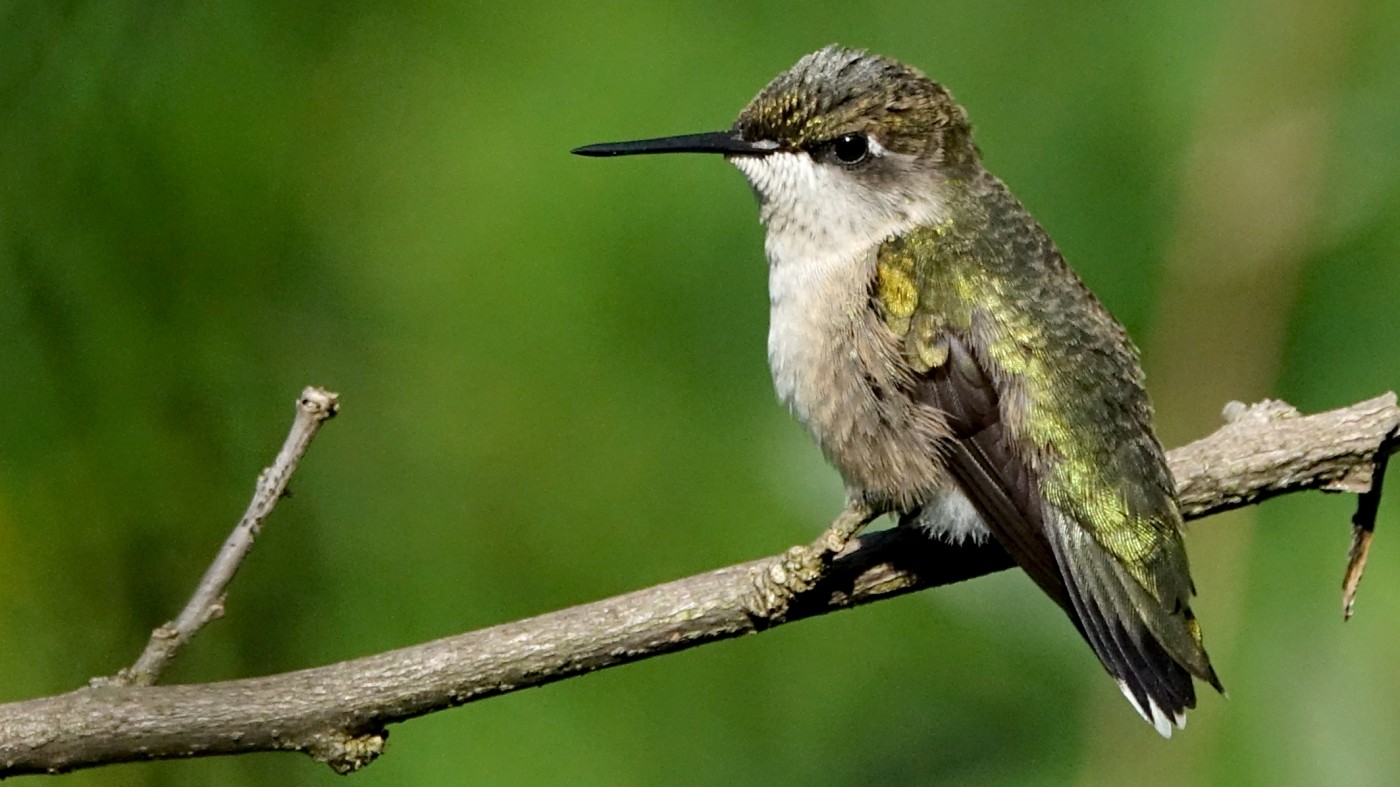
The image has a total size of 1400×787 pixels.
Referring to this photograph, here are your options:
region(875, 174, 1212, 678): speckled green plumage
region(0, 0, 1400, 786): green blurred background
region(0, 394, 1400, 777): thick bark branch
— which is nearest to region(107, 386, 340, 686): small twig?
region(0, 394, 1400, 777): thick bark branch

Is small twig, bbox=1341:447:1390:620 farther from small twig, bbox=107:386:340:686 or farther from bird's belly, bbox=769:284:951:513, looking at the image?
small twig, bbox=107:386:340:686

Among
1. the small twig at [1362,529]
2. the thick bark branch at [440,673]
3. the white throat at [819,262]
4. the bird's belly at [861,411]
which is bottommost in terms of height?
the small twig at [1362,529]

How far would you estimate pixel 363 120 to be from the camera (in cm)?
414

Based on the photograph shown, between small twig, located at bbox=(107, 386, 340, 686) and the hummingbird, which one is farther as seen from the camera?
the hummingbird

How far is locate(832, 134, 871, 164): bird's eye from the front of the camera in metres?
3.72

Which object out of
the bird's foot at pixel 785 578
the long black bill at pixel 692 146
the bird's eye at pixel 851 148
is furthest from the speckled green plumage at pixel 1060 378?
the bird's foot at pixel 785 578

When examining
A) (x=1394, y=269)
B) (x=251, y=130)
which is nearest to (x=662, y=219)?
(x=251, y=130)

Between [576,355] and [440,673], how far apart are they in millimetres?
1314

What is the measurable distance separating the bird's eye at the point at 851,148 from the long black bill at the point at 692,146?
6.2 inches

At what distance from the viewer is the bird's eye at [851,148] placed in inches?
146

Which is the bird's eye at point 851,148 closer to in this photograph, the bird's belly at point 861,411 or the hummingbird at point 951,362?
the hummingbird at point 951,362

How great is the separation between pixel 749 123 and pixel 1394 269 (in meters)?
1.71

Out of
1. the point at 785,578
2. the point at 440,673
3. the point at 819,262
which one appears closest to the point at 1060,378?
the point at 819,262

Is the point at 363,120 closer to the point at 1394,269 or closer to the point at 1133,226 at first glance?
the point at 1133,226
